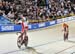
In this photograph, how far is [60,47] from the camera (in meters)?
15.5

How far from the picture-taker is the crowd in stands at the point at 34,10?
20938mm

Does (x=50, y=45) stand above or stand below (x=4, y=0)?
below

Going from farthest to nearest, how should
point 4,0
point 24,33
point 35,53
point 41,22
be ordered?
1. point 41,22
2. point 4,0
3. point 24,33
4. point 35,53

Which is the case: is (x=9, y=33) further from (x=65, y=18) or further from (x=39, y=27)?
(x=65, y=18)

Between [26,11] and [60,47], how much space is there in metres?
8.59

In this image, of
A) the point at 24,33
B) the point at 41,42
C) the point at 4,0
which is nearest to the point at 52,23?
the point at 4,0

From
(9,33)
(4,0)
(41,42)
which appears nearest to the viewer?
(41,42)

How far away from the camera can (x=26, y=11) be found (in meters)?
23.3

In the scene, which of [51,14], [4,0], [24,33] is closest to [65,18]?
[51,14]

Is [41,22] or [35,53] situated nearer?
[35,53]

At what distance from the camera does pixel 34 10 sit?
24.7 meters

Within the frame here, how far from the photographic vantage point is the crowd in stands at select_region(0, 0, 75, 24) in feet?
68.7

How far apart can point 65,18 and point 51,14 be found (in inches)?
121

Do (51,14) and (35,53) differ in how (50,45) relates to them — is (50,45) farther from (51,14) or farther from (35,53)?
(51,14)
